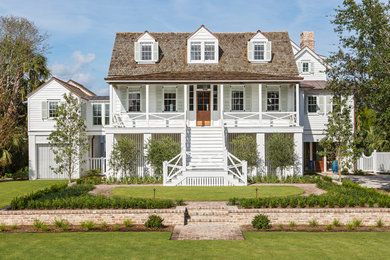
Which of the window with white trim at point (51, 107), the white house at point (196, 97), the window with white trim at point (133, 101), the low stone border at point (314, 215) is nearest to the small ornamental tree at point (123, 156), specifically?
the white house at point (196, 97)

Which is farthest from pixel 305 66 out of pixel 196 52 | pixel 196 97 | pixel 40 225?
pixel 40 225

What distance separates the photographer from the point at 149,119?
25.7m

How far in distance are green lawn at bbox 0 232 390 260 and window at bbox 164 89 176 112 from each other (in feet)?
51.3

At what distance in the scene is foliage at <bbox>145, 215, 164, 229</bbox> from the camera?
1203cm

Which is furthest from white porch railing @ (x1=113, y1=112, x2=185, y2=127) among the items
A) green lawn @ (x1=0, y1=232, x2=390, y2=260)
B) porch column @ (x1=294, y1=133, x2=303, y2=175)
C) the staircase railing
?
green lawn @ (x1=0, y1=232, x2=390, y2=260)

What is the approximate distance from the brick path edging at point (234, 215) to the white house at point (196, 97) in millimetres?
10359

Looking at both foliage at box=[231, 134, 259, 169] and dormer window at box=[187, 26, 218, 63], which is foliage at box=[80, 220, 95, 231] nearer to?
foliage at box=[231, 134, 259, 169]

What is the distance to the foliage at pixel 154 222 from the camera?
12.0 metres

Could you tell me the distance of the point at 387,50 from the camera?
15234mm

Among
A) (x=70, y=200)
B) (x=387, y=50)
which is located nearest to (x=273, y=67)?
(x=387, y=50)

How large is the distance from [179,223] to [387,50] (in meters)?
10.6

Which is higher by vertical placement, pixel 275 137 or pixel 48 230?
pixel 275 137

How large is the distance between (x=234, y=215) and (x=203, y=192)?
471cm

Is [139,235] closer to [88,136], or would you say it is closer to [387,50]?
[387,50]
